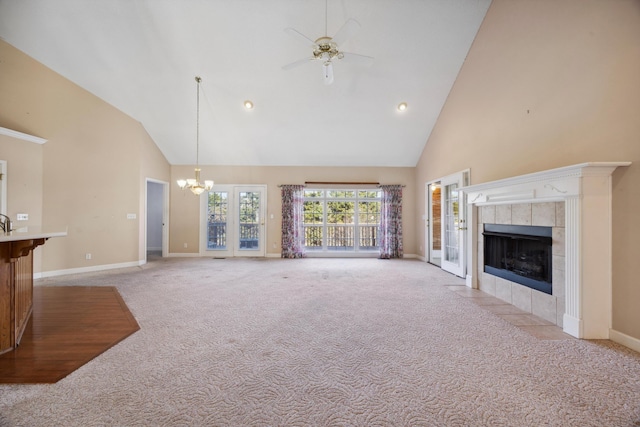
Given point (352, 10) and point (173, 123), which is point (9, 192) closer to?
point (173, 123)

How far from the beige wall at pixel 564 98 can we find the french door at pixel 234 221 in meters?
5.29

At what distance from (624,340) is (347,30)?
405 cm

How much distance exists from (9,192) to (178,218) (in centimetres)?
335

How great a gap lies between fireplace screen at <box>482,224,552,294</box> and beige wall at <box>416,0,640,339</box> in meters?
0.66

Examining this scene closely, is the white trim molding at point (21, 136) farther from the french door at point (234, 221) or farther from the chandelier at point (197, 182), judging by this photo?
the french door at point (234, 221)

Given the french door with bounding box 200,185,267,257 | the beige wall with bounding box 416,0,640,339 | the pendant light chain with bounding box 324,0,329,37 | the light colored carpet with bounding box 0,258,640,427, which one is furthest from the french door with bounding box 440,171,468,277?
the french door with bounding box 200,185,267,257

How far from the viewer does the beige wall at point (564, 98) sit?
2.44 metres

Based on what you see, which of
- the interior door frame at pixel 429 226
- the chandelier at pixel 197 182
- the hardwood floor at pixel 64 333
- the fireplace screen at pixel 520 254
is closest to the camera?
the hardwood floor at pixel 64 333

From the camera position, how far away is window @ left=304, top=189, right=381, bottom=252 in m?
7.73

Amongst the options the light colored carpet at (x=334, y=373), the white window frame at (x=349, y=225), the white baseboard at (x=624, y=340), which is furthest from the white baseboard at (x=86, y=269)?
the white baseboard at (x=624, y=340)

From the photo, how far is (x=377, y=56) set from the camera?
4836 millimetres

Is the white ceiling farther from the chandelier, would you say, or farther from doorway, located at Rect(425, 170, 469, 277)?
doorway, located at Rect(425, 170, 469, 277)

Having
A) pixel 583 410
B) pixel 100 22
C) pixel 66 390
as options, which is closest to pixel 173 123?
pixel 100 22

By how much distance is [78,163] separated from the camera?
5285 millimetres
